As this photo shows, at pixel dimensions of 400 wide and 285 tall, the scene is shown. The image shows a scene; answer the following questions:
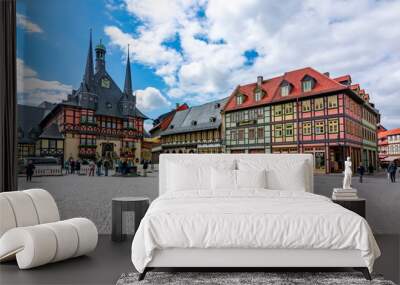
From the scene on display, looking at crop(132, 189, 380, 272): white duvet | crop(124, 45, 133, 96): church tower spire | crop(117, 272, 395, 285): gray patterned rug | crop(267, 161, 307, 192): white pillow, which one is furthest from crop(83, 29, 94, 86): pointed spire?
crop(117, 272, 395, 285): gray patterned rug

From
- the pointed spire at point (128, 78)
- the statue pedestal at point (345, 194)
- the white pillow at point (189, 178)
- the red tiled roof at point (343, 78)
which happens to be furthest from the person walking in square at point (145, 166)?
the red tiled roof at point (343, 78)

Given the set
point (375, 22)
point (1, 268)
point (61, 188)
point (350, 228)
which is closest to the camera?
point (350, 228)

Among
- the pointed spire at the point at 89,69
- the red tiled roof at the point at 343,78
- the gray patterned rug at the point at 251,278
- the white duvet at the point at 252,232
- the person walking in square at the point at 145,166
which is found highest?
the pointed spire at the point at 89,69

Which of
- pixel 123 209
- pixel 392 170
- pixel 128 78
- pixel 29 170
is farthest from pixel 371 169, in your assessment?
pixel 29 170

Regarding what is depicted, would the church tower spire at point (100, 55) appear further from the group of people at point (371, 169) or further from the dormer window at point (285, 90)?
the group of people at point (371, 169)

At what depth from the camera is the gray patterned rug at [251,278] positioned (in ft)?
9.19

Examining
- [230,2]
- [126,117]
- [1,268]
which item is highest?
[230,2]

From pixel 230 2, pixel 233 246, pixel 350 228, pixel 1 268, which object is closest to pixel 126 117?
pixel 230 2

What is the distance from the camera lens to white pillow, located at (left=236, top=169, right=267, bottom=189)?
4.15 meters

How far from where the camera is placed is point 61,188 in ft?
16.4

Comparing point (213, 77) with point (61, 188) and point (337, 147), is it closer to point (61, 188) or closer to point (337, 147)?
point (337, 147)

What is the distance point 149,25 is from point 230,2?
1.08 m

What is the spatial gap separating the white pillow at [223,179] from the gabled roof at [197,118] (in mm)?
948

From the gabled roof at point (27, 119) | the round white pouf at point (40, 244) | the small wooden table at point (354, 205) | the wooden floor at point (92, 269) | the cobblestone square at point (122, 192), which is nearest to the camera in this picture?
A: the wooden floor at point (92, 269)
